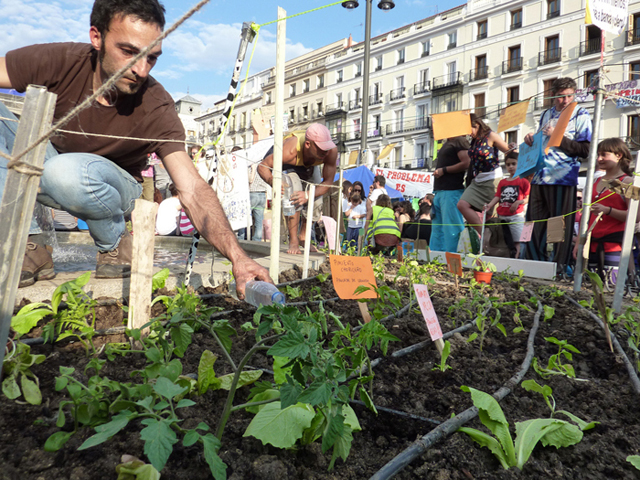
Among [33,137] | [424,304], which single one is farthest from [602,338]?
[33,137]

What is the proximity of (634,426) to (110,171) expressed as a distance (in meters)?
2.33

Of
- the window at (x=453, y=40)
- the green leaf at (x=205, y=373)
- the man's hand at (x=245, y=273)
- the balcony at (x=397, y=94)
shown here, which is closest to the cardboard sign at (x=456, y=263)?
the man's hand at (x=245, y=273)

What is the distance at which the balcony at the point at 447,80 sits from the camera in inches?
1277

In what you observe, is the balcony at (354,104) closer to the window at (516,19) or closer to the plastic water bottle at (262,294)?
Result: the window at (516,19)

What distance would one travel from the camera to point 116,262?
2.36 metres

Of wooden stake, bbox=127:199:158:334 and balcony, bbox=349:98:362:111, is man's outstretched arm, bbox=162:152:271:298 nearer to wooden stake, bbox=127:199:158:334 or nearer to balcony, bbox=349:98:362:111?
wooden stake, bbox=127:199:158:334

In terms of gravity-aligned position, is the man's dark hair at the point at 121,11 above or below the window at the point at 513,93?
below

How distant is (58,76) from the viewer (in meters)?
1.98

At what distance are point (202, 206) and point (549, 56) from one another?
3241 centimetres

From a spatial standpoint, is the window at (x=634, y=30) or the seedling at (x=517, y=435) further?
the window at (x=634, y=30)

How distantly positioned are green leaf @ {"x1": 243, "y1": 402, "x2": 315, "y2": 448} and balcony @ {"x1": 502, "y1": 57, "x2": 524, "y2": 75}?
33112mm

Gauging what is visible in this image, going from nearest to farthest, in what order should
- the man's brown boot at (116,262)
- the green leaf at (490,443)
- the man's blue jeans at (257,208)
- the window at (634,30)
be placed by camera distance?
the green leaf at (490,443), the man's brown boot at (116,262), the man's blue jeans at (257,208), the window at (634,30)

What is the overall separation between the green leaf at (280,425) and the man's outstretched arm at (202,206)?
0.71 metres

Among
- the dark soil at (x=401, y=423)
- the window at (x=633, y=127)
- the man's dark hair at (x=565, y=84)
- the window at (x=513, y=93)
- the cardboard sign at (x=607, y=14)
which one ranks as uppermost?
the window at (x=513, y=93)
